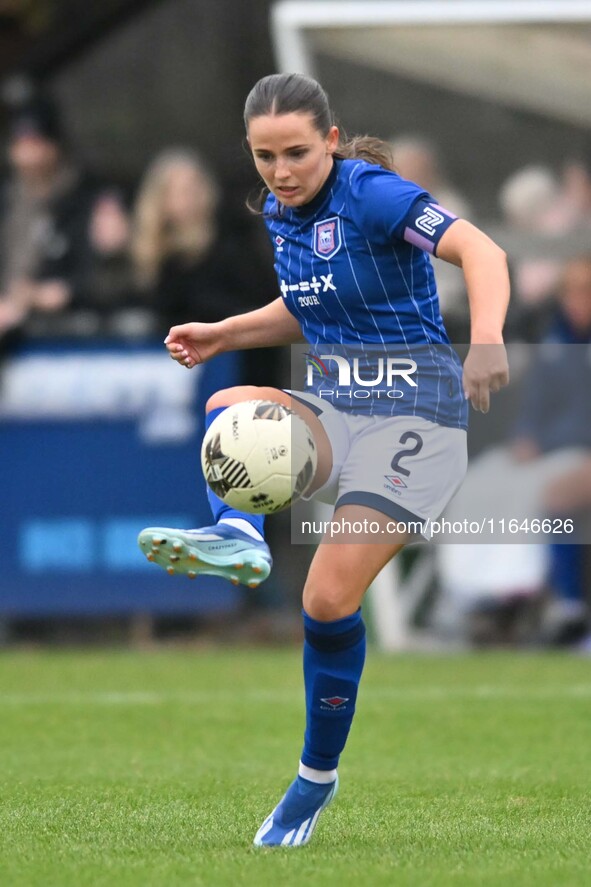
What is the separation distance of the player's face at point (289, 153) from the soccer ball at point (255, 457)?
0.63m

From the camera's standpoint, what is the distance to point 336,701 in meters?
4.72

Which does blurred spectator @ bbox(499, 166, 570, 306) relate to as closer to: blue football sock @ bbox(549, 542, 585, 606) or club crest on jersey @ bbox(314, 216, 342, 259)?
blue football sock @ bbox(549, 542, 585, 606)

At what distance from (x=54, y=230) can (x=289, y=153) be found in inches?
265

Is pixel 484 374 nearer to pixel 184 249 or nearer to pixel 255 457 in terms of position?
pixel 255 457

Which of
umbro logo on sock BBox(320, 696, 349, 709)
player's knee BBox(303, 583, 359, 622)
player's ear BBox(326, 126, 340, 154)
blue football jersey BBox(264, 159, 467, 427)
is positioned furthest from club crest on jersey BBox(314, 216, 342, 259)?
umbro logo on sock BBox(320, 696, 349, 709)

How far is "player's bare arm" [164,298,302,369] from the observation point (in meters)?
5.13

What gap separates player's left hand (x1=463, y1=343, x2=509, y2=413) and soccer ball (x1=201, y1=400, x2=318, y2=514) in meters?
0.65

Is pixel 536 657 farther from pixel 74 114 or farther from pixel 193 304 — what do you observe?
pixel 74 114

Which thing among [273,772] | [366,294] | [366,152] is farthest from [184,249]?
[366,294]

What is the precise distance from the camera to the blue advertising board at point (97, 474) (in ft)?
35.6

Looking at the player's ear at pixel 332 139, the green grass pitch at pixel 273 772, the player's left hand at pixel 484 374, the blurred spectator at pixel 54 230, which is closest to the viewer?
the player's left hand at pixel 484 374

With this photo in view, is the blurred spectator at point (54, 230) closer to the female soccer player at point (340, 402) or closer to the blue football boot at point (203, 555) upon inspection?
the female soccer player at point (340, 402)

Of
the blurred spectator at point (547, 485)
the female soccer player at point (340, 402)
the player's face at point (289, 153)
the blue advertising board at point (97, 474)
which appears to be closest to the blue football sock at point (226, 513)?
the female soccer player at point (340, 402)

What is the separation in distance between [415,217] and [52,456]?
22.0 feet
